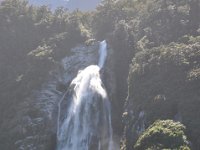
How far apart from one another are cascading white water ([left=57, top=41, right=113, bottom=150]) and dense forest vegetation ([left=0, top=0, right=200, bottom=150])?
51.2 inches

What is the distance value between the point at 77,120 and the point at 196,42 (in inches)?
524

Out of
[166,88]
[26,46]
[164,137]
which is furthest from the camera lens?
[26,46]

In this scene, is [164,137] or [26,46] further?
[26,46]

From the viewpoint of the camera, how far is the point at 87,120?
40.5 metres

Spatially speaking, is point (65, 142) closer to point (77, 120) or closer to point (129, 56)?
point (77, 120)

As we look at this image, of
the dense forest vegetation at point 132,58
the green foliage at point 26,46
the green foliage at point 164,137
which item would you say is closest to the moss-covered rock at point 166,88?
the dense forest vegetation at point 132,58

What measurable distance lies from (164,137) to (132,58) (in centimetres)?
1795

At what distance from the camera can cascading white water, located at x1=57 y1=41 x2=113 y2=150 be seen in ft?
128

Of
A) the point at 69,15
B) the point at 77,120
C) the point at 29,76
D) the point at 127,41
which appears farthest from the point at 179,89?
the point at 69,15

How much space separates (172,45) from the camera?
4241 centimetres

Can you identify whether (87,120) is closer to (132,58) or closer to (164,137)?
(132,58)

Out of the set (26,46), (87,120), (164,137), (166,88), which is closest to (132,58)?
(87,120)

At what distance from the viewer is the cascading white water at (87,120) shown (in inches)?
1533

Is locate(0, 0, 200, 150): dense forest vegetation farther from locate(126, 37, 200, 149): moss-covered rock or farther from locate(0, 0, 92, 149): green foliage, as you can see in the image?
locate(0, 0, 92, 149): green foliage
